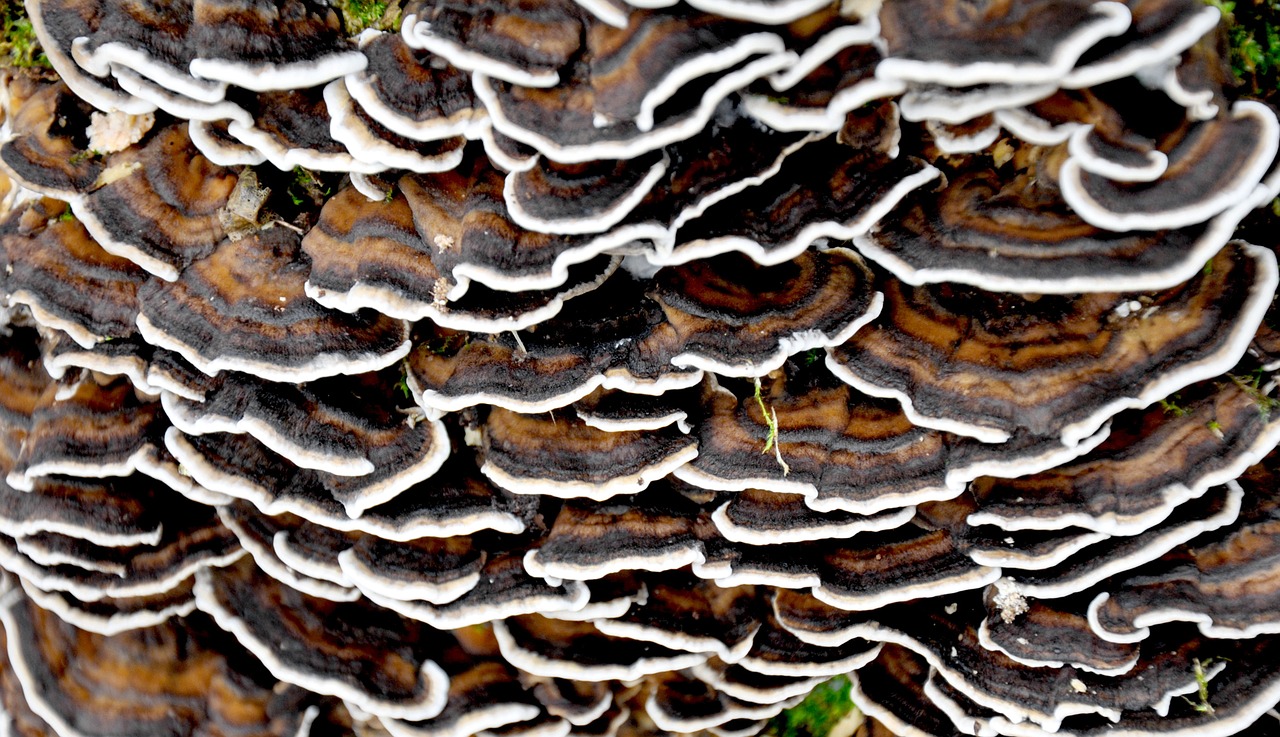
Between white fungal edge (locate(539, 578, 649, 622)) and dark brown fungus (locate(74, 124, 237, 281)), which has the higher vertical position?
dark brown fungus (locate(74, 124, 237, 281))

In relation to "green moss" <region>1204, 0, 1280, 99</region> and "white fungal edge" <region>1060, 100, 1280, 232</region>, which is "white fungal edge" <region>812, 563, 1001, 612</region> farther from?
"green moss" <region>1204, 0, 1280, 99</region>

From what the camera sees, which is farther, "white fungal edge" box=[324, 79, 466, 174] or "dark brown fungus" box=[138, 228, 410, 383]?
"dark brown fungus" box=[138, 228, 410, 383]

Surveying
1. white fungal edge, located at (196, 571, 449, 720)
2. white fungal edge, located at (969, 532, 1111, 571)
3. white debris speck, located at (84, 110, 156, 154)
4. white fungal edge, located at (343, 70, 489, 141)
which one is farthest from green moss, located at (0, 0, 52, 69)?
white fungal edge, located at (969, 532, 1111, 571)

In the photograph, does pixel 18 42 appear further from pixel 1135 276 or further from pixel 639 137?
pixel 1135 276

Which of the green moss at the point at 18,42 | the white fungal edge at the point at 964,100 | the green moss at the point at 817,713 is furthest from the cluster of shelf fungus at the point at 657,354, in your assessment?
the green moss at the point at 817,713

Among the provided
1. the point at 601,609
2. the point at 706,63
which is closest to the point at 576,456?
the point at 601,609

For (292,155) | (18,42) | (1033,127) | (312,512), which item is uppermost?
(1033,127)
